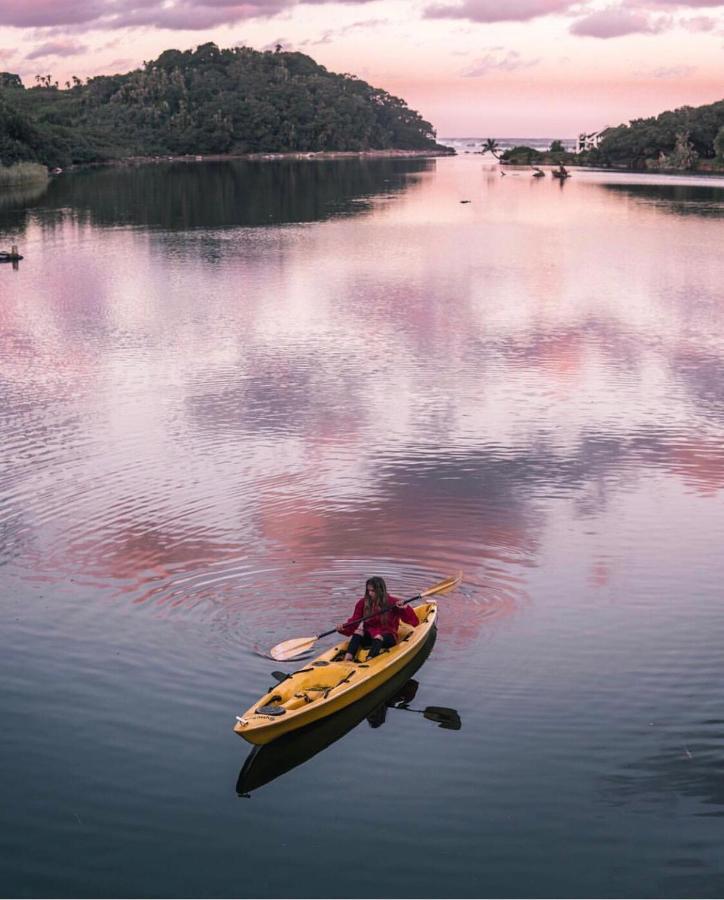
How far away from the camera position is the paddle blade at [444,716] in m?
17.0

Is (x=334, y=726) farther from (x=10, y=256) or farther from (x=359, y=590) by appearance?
(x=10, y=256)

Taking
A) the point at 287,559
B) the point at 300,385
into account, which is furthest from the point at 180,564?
the point at 300,385

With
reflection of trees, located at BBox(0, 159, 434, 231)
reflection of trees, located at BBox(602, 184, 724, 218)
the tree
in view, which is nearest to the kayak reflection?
reflection of trees, located at BBox(0, 159, 434, 231)

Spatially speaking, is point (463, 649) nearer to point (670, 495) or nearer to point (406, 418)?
point (670, 495)

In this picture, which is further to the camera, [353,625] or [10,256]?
[10,256]

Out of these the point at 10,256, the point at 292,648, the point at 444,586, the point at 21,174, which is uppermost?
the point at 21,174

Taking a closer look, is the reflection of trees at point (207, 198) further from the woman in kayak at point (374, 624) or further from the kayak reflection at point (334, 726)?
the kayak reflection at point (334, 726)

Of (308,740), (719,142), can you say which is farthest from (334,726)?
(719,142)

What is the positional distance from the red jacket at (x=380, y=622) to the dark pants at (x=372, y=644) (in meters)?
0.10

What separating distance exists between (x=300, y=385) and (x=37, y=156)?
533 feet

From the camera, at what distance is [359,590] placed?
21.0 m

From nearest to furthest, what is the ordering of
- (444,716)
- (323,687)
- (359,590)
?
(323,687) < (444,716) < (359,590)

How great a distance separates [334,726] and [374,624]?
1896 mm

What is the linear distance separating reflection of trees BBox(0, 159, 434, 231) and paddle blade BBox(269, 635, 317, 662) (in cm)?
7873
